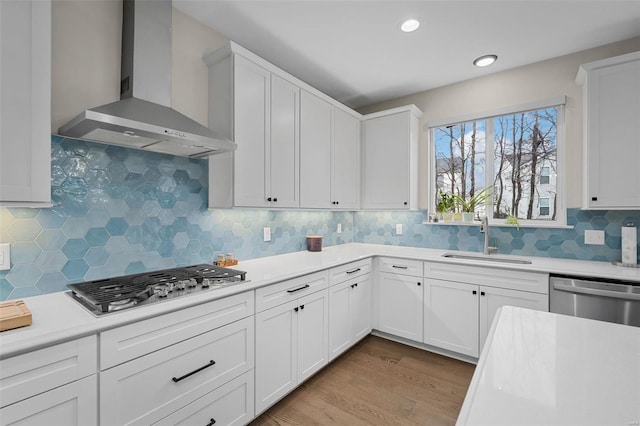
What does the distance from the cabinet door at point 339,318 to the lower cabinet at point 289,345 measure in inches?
3.1

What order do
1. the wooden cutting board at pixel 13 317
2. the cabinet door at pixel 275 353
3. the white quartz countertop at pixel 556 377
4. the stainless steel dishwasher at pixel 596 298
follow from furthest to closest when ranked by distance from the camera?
the stainless steel dishwasher at pixel 596 298, the cabinet door at pixel 275 353, the wooden cutting board at pixel 13 317, the white quartz countertop at pixel 556 377

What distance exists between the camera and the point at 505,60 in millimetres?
2781

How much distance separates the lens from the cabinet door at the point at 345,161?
315 cm

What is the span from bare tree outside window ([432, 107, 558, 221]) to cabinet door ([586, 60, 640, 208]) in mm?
458

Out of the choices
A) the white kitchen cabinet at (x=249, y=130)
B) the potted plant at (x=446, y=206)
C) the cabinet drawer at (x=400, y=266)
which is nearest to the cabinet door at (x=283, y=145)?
the white kitchen cabinet at (x=249, y=130)

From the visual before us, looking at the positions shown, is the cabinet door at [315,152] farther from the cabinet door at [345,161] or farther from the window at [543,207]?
the window at [543,207]

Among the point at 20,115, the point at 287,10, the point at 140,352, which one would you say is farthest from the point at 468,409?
the point at 287,10

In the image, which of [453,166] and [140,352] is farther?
[453,166]

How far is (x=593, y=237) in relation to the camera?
256 centimetres

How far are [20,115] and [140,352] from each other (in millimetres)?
1104

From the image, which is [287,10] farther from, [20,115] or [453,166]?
[453,166]

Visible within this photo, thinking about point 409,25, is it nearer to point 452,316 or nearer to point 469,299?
point 469,299

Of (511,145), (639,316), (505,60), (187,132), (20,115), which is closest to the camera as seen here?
(20,115)

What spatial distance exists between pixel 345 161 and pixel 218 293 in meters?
2.13
